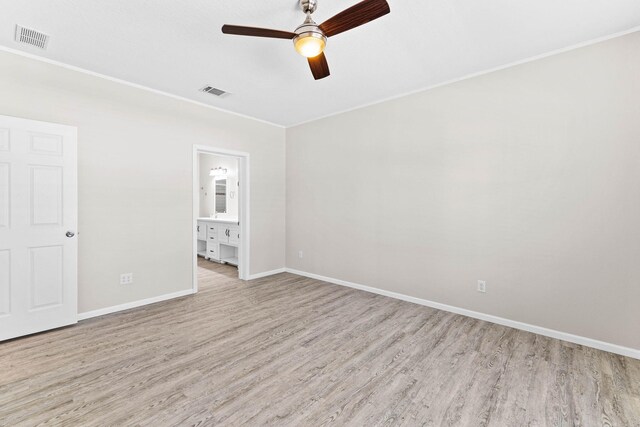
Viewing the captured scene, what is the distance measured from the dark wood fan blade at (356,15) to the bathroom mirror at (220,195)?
5.00 m

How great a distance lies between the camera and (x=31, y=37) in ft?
8.16

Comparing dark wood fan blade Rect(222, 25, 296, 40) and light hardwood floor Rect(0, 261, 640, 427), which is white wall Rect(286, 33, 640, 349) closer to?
light hardwood floor Rect(0, 261, 640, 427)

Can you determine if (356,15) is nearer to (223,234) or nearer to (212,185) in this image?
(223,234)

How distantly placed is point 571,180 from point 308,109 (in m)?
3.20

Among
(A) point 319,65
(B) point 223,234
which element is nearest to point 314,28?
(A) point 319,65

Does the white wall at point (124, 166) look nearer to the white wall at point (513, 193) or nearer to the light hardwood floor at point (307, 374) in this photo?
the light hardwood floor at point (307, 374)

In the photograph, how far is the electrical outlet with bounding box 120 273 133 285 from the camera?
3391 mm

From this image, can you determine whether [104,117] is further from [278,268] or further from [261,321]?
[278,268]

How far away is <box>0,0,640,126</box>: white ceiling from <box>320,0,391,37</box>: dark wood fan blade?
26 centimetres

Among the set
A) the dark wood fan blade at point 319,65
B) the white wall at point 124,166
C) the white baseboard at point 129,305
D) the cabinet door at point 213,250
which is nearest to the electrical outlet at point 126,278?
the white wall at point 124,166

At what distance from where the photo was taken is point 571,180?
2.65 m

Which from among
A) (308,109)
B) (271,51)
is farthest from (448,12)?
(308,109)

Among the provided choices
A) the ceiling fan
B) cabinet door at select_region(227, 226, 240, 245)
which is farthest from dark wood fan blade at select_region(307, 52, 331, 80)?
cabinet door at select_region(227, 226, 240, 245)

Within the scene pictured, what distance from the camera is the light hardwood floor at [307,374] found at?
174 centimetres
